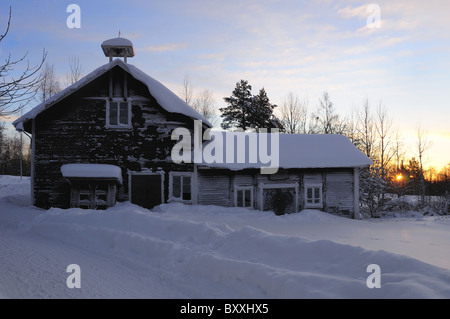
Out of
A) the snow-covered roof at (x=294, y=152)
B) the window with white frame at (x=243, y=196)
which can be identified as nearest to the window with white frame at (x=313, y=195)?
→ the snow-covered roof at (x=294, y=152)

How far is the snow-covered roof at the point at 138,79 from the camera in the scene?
15828 mm

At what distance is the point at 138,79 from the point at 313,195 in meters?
11.5

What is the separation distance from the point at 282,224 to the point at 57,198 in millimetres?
10941

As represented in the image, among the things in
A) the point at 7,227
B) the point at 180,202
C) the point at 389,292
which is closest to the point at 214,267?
the point at 389,292

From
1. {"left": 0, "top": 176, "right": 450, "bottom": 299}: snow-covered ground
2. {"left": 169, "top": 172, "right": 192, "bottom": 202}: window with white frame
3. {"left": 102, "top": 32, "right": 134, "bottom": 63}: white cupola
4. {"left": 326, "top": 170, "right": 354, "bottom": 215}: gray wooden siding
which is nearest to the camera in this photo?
{"left": 0, "top": 176, "right": 450, "bottom": 299}: snow-covered ground

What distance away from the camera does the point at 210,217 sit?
14.8m

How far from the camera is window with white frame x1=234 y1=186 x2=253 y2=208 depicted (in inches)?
707

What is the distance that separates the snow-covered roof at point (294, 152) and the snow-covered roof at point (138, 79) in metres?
2.73

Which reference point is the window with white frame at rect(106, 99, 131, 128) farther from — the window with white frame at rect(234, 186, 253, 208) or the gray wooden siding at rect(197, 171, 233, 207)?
the window with white frame at rect(234, 186, 253, 208)

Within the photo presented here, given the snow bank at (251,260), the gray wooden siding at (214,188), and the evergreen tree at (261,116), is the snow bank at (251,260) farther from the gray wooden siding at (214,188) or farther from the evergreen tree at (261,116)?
the evergreen tree at (261,116)

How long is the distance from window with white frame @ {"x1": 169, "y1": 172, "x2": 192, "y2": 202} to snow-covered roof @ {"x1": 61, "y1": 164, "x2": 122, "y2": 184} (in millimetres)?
2659

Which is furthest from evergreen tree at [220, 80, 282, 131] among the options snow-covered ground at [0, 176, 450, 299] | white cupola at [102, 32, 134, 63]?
snow-covered ground at [0, 176, 450, 299]

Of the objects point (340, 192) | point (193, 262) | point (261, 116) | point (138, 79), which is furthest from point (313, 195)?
point (261, 116)

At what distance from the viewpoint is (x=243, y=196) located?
59.4 feet
